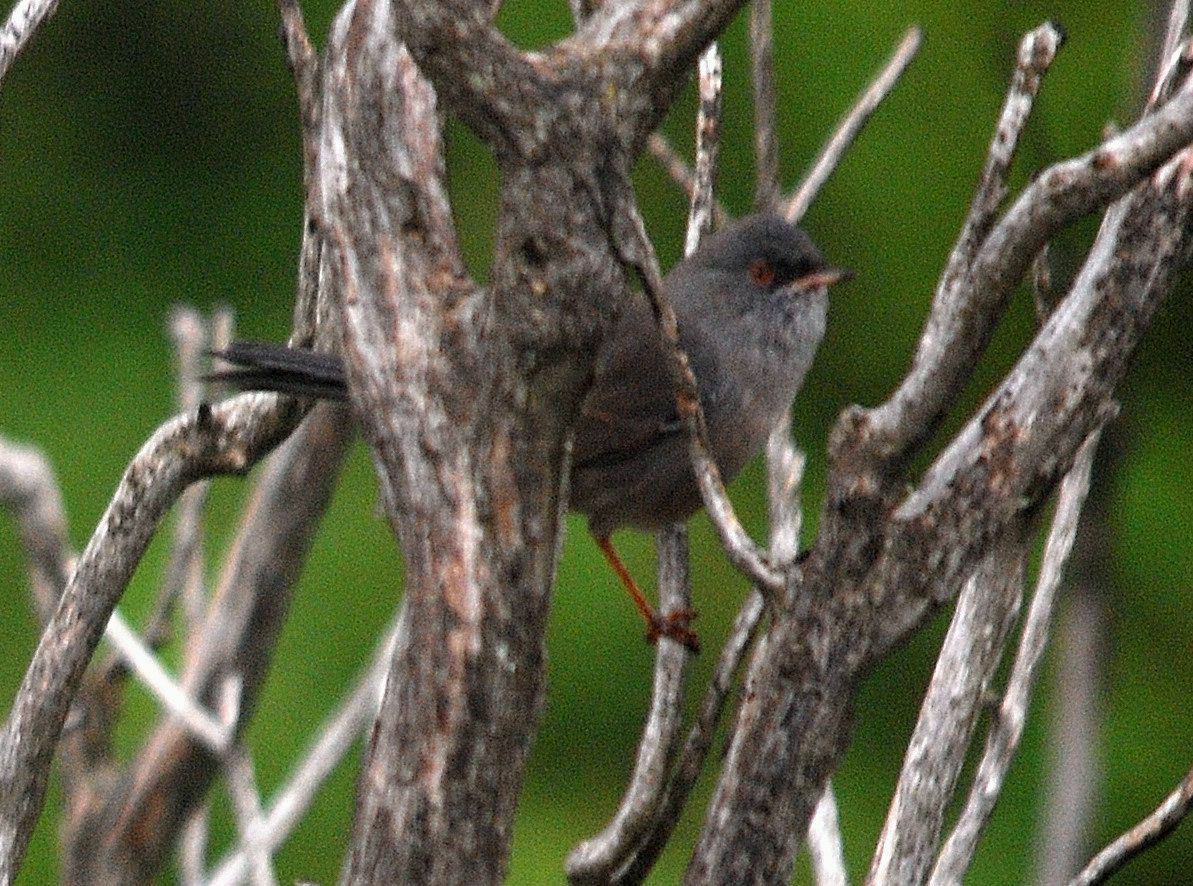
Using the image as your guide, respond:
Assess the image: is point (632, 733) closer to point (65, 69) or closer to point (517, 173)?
point (65, 69)

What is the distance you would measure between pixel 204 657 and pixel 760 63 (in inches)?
93.6

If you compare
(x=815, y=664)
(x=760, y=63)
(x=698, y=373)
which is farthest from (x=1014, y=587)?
(x=698, y=373)

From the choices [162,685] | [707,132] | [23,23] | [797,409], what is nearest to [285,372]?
[23,23]

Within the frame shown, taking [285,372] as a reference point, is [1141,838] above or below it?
below

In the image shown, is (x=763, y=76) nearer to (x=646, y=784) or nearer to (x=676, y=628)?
(x=676, y=628)

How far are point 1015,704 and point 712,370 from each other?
1811mm

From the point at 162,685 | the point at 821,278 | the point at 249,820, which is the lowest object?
the point at 249,820

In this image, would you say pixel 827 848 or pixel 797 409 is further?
pixel 797 409

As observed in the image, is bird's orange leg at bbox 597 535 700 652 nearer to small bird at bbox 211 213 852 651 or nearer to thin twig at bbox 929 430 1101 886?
small bird at bbox 211 213 852 651

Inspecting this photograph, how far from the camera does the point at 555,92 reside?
2170mm

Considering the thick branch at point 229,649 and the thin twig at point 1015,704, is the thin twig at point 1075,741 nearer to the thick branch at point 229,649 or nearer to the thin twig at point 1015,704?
the thin twig at point 1015,704

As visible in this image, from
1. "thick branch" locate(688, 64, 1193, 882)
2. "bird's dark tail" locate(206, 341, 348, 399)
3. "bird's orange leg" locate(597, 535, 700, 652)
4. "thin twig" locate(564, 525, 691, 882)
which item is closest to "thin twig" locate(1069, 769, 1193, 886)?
"thick branch" locate(688, 64, 1193, 882)

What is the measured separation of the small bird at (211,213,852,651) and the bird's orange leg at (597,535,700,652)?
1 centimetres

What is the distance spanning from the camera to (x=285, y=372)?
10.5 ft
